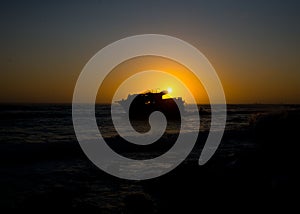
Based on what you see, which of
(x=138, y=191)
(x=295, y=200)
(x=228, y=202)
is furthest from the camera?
(x=138, y=191)

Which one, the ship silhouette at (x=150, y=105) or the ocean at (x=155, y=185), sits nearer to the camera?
the ocean at (x=155, y=185)

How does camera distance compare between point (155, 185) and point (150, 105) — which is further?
point (150, 105)

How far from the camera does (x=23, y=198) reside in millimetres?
9656

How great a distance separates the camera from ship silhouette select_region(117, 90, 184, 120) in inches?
2341

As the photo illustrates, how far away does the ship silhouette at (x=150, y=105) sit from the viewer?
59.5 meters

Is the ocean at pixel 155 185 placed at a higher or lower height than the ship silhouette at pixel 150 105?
lower

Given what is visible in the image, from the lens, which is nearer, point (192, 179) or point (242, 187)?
point (242, 187)

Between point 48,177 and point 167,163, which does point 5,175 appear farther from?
point 167,163

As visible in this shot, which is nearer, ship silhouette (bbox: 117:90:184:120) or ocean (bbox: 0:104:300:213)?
ocean (bbox: 0:104:300:213)

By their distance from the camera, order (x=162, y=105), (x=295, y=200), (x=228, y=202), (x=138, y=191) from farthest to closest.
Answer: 1. (x=162, y=105)
2. (x=138, y=191)
3. (x=228, y=202)
4. (x=295, y=200)

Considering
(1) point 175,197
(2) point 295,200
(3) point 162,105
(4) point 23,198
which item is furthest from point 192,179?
(3) point 162,105

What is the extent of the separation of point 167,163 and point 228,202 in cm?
745

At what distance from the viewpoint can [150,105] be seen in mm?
60125

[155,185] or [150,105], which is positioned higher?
[150,105]
